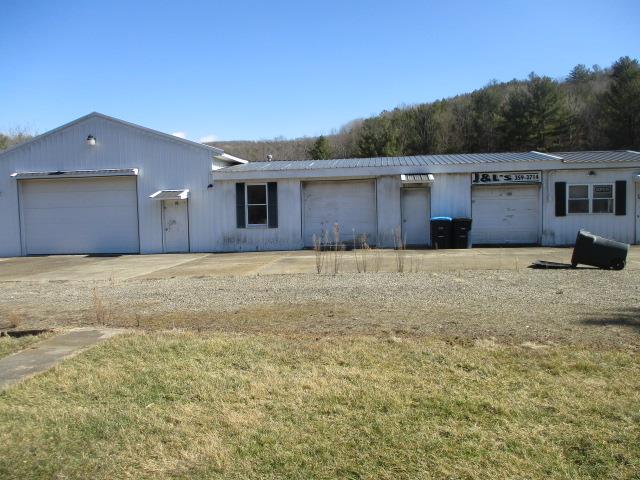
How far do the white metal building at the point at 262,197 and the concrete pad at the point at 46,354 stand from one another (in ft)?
44.2

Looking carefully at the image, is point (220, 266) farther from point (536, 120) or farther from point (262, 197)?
point (536, 120)

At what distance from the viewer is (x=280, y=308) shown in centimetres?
841

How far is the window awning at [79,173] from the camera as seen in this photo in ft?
68.2

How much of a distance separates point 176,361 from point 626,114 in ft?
159

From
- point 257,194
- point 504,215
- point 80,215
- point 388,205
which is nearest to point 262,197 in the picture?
point 257,194

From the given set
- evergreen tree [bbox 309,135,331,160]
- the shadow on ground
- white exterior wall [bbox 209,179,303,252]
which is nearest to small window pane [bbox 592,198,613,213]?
white exterior wall [bbox 209,179,303,252]

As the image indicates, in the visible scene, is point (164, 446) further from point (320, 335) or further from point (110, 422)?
point (320, 335)

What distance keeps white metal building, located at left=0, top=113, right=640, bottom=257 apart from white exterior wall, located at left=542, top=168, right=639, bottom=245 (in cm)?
4

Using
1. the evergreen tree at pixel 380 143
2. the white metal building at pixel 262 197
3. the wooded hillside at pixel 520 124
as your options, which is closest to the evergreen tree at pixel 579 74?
the wooded hillside at pixel 520 124

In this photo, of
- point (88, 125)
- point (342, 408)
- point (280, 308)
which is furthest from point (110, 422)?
point (88, 125)

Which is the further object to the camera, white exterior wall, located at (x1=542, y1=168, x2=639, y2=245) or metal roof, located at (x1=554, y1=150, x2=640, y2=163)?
white exterior wall, located at (x1=542, y1=168, x2=639, y2=245)

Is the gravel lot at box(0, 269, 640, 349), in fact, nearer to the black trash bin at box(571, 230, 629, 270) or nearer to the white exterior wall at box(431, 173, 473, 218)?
the black trash bin at box(571, 230, 629, 270)

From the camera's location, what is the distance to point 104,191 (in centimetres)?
2150

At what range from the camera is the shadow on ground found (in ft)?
22.4
